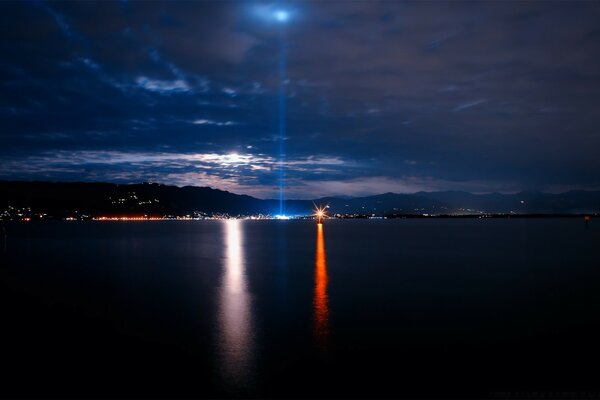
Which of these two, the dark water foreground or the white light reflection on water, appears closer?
the dark water foreground

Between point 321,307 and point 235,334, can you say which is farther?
point 321,307

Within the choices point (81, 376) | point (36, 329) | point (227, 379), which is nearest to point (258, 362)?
point (227, 379)

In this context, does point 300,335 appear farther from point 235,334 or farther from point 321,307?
point 321,307

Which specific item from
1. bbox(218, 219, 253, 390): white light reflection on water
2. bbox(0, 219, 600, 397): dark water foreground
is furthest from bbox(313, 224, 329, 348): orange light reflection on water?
bbox(218, 219, 253, 390): white light reflection on water

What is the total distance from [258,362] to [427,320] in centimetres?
853

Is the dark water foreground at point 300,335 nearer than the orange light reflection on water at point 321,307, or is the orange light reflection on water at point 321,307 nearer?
the dark water foreground at point 300,335

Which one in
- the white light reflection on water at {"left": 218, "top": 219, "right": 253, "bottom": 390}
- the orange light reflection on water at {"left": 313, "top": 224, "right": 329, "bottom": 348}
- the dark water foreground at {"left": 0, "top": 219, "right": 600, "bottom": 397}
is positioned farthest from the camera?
the orange light reflection on water at {"left": 313, "top": 224, "right": 329, "bottom": 348}

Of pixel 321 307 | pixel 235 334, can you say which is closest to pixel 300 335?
pixel 235 334

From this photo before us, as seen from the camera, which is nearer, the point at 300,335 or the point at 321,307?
the point at 300,335

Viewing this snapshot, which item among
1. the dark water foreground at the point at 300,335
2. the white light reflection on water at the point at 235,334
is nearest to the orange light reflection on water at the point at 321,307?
the dark water foreground at the point at 300,335

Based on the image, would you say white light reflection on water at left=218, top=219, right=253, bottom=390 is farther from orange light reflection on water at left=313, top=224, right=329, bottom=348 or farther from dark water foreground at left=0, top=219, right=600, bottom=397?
orange light reflection on water at left=313, top=224, right=329, bottom=348

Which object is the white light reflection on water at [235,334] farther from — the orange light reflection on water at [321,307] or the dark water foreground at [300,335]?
the orange light reflection on water at [321,307]

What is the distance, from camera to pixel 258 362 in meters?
13.3

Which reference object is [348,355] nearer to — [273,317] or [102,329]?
[273,317]
